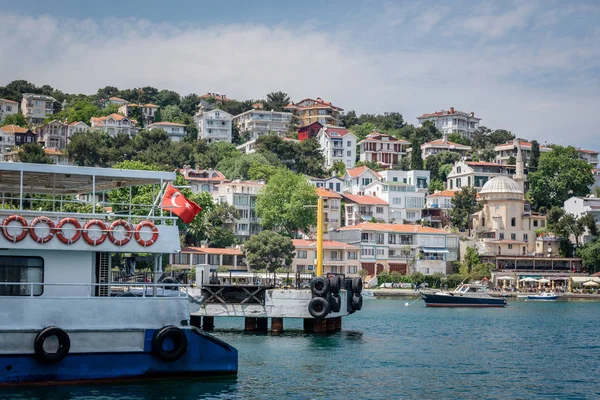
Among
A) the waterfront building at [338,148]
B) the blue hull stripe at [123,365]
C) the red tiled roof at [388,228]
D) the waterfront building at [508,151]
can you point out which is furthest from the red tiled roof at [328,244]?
the blue hull stripe at [123,365]

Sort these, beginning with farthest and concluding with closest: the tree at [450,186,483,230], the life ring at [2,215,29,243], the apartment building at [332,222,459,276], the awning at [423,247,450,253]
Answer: the tree at [450,186,483,230], the awning at [423,247,450,253], the apartment building at [332,222,459,276], the life ring at [2,215,29,243]

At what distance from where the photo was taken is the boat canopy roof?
95.6 feet

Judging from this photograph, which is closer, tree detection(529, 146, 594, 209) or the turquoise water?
the turquoise water

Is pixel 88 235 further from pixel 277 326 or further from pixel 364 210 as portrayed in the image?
pixel 364 210

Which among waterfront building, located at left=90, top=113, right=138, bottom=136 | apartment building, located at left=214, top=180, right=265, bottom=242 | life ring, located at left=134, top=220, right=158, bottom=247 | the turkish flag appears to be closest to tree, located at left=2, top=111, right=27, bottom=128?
waterfront building, located at left=90, top=113, right=138, bottom=136

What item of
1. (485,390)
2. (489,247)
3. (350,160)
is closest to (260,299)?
(485,390)

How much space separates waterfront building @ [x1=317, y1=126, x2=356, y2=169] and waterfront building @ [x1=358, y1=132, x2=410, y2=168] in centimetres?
353

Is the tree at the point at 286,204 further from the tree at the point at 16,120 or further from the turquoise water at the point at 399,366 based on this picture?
the tree at the point at 16,120

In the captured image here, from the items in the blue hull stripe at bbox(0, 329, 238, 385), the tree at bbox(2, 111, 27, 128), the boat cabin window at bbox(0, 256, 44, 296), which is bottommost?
the blue hull stripe at bbox(0, 329, 238, 385)

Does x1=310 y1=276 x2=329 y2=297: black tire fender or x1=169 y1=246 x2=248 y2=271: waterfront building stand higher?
x1=169 y1=246 x2=248 y2=271: waterfront building

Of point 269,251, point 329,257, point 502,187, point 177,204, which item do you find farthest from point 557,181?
point 177,204

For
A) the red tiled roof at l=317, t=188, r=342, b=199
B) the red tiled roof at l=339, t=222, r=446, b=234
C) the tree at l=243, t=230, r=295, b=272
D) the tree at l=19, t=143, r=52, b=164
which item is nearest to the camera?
the tree at l=243, t=230, r=295, b=272

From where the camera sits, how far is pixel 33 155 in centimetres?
13950

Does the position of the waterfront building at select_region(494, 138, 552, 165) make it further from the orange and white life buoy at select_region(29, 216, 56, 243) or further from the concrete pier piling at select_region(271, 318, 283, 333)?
the orange and white life buoy at select_region(29, 216, 56, 243)
